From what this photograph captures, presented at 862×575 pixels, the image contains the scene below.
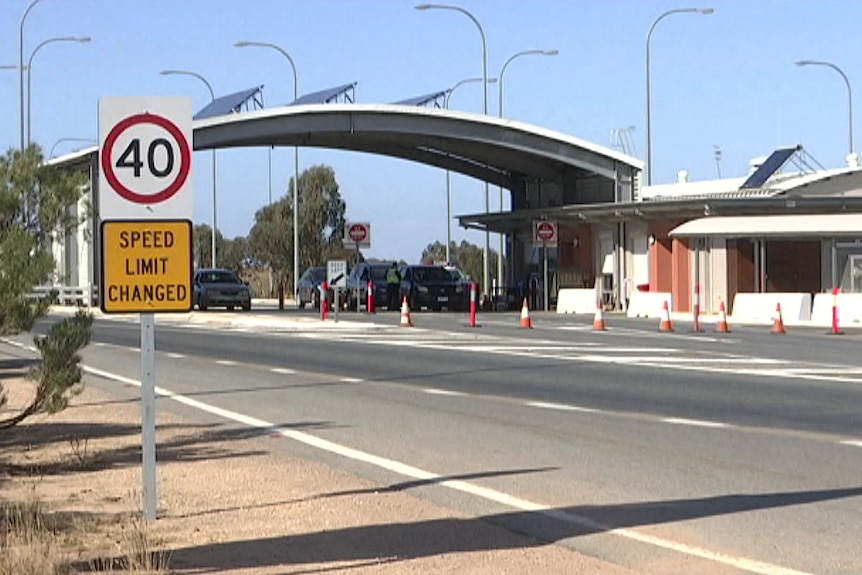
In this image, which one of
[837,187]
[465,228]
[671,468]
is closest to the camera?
[671,468]

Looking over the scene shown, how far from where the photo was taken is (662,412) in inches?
642

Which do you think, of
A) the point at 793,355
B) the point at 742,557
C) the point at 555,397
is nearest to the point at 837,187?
the point at 793,355

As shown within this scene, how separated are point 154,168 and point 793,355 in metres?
18.2

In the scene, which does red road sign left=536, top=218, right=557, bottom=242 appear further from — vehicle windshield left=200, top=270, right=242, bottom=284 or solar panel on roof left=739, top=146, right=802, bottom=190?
A: vehicle windshield left=200, top=270, right=242, bottom=284

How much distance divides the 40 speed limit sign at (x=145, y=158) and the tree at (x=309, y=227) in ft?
257

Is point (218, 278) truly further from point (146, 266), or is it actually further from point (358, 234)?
point (146, 266)

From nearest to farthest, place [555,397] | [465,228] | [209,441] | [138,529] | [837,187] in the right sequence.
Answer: [138,529] < [209,441] < [555,397] < [837,187] < [465,228]

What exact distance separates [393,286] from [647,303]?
36.9ft

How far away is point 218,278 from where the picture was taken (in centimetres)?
5328

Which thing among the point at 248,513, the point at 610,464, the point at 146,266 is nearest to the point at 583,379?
the point at 610,464

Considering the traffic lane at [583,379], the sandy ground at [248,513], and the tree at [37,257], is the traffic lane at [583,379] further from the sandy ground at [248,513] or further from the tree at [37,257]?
the tree at [37,257]

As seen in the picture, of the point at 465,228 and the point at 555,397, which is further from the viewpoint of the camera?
the point at 465,228

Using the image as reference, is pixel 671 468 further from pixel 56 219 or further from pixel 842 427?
pixel 56 219

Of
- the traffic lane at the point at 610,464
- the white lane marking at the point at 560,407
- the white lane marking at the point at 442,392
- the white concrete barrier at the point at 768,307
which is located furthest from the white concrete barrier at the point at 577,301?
the white lane marking at the point at 560,407
